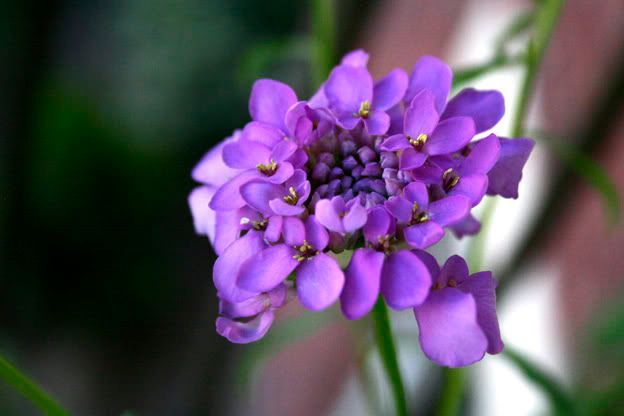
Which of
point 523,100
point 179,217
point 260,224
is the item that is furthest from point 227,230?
point 179,217

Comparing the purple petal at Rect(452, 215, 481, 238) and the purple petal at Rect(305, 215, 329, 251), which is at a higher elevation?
the purple petal at Rect(305, 215, 329, 251)

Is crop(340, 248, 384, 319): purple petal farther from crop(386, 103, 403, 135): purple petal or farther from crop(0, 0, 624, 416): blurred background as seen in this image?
crop(0, 0, 624, 416): blurred background

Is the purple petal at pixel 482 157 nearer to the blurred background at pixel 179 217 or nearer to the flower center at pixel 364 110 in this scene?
the flower center at pixel 364 110

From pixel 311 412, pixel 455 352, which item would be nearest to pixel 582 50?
pixel 311 412

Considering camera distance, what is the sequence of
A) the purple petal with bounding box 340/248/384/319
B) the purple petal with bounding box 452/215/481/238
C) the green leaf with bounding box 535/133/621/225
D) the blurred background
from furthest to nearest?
the blurred background
the green leaf with bounding box 535/133/621/225
the purple petal with bounding box 452/215/481/238
the purple petal with bounding box 340/248/384/319

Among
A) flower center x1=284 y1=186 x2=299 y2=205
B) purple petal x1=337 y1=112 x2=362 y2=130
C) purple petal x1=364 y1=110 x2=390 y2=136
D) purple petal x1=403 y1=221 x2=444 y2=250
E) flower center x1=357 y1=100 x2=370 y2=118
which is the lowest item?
flower center x1=284 y1=186 x2=299 y2=205

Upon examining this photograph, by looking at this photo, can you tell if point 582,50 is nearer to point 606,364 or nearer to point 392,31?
point 392,31

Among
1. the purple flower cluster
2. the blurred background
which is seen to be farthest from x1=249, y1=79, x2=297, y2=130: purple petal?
the blurred background
